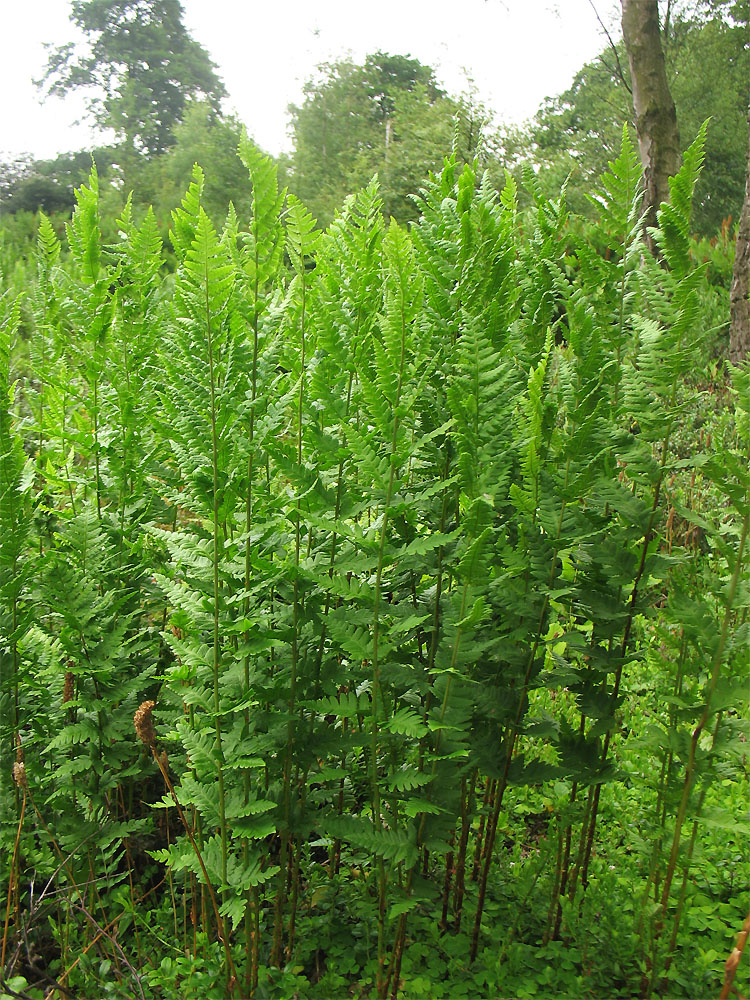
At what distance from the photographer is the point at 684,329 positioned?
154cm

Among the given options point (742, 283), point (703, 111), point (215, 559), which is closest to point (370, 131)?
point (703, 111)

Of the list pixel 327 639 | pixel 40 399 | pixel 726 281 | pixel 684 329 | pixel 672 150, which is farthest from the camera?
pixel 726 281

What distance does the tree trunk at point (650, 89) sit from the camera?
6.02 meters

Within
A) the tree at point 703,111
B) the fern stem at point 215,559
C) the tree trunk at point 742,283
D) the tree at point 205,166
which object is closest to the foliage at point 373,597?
the fern stem at point 215,559

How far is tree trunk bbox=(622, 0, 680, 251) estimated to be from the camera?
6016mm

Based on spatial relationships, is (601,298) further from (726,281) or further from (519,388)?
(726,281)

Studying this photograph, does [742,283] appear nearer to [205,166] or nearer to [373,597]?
[373,597]

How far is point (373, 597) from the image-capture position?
139 cm

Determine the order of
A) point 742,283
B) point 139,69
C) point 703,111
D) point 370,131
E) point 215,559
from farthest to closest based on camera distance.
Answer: point 370,131, point 703,111, point 139,69, point 742,283, point 215,559

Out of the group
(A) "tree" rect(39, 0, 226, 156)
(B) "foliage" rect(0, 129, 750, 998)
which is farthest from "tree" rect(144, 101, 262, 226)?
(B) "foliage" rect(0, 129, 750, 998)

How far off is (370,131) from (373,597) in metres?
23.6

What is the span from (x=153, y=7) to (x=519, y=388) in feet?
45.2

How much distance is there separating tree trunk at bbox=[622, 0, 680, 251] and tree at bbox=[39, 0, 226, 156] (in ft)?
17.7

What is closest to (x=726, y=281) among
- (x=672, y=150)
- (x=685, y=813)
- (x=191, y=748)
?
(x=672, y=150)
